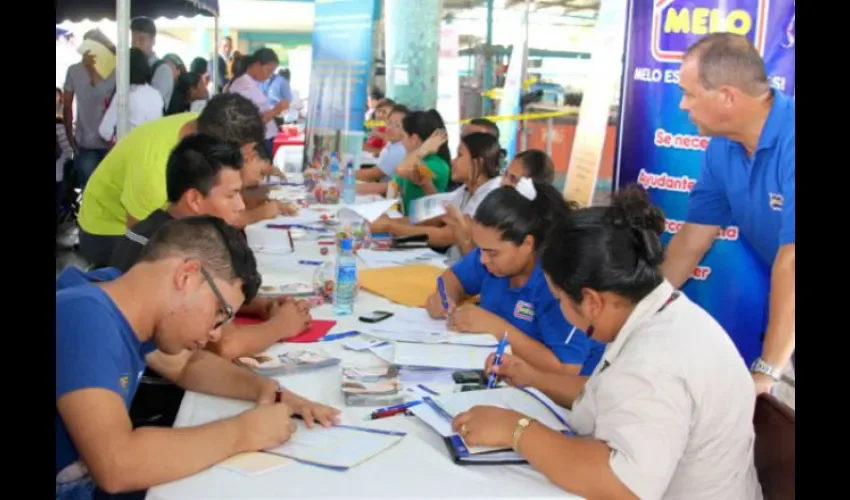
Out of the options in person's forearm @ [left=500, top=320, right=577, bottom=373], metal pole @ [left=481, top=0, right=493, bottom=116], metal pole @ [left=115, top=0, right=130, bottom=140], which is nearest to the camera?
person's forearm @ [left=500, top=320, right=577, bottom=373]

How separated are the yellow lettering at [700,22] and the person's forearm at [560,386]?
1.86m

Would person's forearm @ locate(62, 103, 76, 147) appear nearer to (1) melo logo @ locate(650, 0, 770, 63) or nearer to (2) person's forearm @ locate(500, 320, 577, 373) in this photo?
(1) melo logo @ locate(650, 0, 770, 63)

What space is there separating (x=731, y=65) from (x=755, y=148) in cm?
27

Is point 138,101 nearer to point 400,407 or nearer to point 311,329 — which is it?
point 311,329

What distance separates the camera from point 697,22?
10.5 feet

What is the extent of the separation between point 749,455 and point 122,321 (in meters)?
1.18

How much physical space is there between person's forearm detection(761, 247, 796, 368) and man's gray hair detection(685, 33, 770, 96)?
0.48 metres

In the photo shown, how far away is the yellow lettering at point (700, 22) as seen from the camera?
3166mm

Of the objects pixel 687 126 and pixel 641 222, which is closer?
pixel 641 222

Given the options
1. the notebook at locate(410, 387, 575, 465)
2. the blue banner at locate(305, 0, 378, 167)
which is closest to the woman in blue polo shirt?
the notebook at locate(410, 387, 575, 465)

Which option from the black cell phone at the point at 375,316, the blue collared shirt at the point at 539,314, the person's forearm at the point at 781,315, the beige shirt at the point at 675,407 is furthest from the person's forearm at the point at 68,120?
the beige shirt at the point at 675,407

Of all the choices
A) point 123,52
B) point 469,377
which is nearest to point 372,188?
point 123,52

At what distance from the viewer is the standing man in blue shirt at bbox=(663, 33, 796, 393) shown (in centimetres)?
208

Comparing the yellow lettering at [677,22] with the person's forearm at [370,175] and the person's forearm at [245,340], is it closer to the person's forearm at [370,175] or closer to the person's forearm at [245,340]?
the person's forearm at [245,340]
